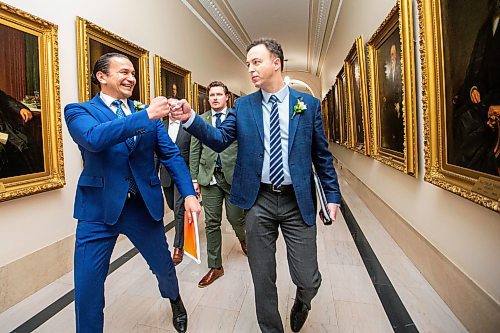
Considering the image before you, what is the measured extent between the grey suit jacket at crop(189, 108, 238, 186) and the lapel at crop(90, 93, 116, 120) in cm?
152

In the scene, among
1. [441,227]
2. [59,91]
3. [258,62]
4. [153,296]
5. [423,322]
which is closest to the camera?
[258,62]

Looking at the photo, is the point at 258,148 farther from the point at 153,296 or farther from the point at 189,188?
the point at 153,296

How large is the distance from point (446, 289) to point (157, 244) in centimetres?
242

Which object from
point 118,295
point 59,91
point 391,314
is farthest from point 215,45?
point 391,314

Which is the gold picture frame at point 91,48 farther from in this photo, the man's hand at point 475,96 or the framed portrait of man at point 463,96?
the man's hand at point 475,96

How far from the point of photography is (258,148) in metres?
2.12

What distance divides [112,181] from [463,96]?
7.81 feet

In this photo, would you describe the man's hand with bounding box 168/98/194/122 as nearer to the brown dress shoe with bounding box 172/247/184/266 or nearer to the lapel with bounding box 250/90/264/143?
the lapel with bounding box 250/90/264/143

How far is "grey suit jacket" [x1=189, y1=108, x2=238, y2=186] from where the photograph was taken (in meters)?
3.44

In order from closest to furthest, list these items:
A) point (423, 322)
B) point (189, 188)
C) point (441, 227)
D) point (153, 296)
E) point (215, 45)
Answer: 1. point (189, 188)
2. point (423, 322)
3. point (441, 227)
4. point (153, 296)
5. point (215, 45)

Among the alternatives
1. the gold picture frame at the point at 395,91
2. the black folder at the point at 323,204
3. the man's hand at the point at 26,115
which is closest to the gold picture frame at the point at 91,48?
the man's hand at the point at 26,115

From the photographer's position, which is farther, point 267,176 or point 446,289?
point 446,289

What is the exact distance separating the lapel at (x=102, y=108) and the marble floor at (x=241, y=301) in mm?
1726

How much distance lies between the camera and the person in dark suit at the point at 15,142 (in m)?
2.85
